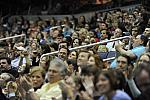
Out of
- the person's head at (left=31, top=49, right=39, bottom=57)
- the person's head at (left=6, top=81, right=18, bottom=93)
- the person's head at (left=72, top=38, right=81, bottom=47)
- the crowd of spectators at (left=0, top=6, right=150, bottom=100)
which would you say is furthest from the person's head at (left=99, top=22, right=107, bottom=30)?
the person's head at (left=6, top=81, right=18, bottom=93)

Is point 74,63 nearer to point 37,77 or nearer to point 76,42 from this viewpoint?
point 37,77

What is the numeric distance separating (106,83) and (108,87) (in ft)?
0.15

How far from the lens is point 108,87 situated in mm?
4723

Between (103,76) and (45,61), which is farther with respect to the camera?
(45,61)

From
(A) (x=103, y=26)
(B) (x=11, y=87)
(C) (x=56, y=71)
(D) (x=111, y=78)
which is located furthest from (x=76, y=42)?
(D) (x=111, y=78)

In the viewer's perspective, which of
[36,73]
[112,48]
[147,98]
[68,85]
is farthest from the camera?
[112,48]

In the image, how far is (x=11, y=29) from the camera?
16922 millimetres

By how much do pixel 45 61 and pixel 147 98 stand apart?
9.82ft

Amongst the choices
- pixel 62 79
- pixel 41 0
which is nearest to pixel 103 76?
pixel 62 79

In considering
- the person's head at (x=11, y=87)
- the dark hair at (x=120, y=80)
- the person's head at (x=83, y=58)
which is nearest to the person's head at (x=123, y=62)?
the person's head at (x=83, y=58)

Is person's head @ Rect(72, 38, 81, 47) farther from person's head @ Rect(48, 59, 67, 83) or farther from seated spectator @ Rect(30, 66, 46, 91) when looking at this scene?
person's head @ Rect(48, 59, 67, 83)

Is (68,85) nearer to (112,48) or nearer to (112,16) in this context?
(112,48)

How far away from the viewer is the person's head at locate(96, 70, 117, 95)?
473 centimetres

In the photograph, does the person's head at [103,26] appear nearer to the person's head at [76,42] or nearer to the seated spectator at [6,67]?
the person's head at [76,42]
